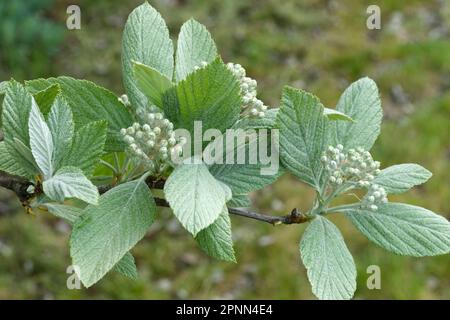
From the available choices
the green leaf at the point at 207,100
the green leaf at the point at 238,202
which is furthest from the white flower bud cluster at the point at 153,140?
the green leaf at the point at 238,202

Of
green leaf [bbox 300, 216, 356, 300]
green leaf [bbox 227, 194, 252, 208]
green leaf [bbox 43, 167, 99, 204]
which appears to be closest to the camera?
green leaf [bbox 43, 167, 99, 204]

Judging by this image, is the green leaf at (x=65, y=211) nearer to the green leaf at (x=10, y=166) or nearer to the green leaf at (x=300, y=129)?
the green leaf at (x=10, y=166)

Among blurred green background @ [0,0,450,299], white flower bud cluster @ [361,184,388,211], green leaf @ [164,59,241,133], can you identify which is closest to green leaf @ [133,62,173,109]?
green leaf @ [164,59,241,133]

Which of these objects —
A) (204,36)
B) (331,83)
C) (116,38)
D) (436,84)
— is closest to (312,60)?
(331,83)

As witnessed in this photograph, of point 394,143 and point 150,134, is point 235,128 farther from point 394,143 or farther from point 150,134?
point 394,143

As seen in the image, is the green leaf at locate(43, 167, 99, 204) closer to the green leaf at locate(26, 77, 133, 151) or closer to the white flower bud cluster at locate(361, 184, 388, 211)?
the green leaf at locate(26, 77, 133, 151)

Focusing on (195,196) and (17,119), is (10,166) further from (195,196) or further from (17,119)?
(195,196)

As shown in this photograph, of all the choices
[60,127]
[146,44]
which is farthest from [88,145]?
[146,44]
